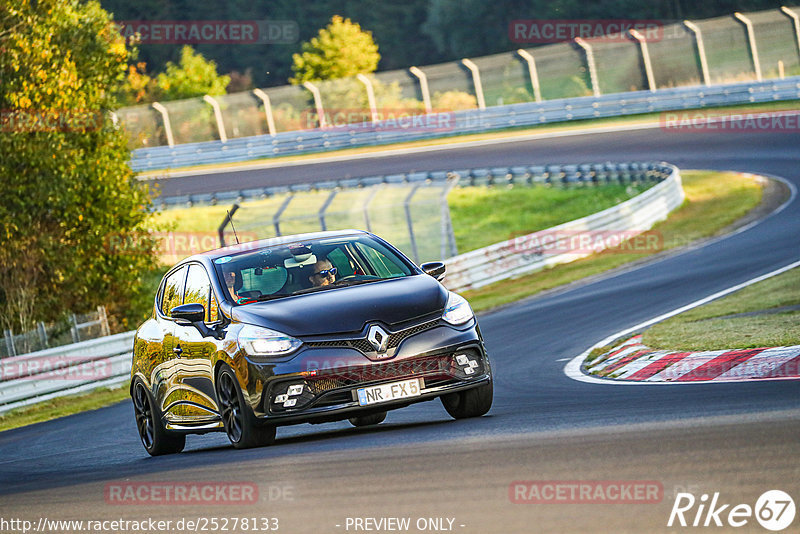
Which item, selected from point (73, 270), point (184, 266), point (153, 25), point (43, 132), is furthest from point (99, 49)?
point (153, 25)

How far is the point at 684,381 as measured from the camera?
33.9 ft

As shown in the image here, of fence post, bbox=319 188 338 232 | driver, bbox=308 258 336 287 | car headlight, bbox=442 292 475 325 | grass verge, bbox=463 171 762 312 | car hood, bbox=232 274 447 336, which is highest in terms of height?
driver, bbox=308 258 336 287

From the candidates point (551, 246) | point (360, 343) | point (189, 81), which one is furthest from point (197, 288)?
point (189, 81)

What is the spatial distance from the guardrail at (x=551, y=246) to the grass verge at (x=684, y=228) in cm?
29

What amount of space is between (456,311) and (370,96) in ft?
150

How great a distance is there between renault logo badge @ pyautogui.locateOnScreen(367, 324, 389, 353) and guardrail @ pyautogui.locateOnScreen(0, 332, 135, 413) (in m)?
11.8

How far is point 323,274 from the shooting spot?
971 centimetres

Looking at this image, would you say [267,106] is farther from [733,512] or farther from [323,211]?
[733,512]

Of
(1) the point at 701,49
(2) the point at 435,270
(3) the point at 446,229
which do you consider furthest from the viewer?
(1) the point at 701,49

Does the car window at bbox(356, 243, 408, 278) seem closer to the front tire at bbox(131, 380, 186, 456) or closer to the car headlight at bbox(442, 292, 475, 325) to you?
the car headlight at bbox(442, 292, 475, 325)

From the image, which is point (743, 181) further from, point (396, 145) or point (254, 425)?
point (254, 425)

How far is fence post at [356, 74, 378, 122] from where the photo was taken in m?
53.5

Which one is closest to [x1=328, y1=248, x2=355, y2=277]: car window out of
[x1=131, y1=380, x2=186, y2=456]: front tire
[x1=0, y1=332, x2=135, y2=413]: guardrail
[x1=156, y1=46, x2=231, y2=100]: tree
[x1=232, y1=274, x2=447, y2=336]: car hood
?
[x1=232, y1=274, x2=447, y2=336]: car hood

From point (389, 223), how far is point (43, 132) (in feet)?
25.0
